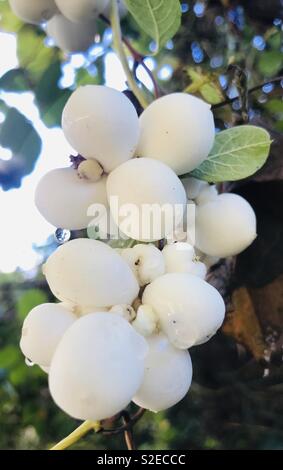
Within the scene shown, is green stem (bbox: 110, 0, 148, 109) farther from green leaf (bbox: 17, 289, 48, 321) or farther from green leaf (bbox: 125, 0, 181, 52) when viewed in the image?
green leaf (bbox: 17, 289, 48, 321)

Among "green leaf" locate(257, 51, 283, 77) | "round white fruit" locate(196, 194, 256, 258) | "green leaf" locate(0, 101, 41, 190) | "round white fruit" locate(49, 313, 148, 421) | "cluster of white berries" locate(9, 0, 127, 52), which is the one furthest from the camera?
"green leaf" locate(257, 51, 283, 77)

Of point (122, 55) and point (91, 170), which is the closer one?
point (91, 170)

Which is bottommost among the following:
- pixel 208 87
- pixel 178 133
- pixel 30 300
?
pixel 30 300

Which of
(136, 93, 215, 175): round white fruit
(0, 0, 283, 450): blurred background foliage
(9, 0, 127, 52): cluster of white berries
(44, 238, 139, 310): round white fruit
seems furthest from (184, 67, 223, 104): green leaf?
(44, 238, 139, 310): round white fruit

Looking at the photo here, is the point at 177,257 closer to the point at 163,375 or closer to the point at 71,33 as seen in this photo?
the point at 163,375

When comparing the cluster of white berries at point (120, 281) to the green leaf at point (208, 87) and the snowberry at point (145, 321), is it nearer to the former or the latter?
the snowberry at point (145, 321)

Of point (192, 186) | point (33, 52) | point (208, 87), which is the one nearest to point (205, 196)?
point (192, 186)
